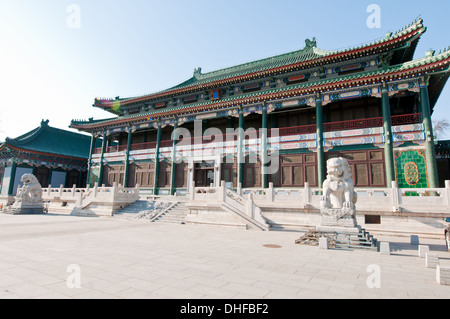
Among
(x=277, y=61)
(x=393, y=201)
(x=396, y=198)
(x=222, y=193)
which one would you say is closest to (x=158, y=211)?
(x=222, y=193)

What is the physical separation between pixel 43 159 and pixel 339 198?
2971 cm

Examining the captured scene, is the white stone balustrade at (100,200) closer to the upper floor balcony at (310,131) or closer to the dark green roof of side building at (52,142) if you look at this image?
the upper floor balcony at (310,131)

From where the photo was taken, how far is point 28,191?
18.1m

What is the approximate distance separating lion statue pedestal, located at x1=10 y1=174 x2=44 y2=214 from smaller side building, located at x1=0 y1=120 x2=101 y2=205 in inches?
306

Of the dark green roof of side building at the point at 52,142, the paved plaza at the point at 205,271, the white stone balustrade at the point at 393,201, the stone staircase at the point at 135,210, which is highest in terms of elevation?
the dark green roof of side building at the point at 52,142

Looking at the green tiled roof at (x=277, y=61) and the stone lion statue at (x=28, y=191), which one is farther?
the stone lion statue at (x=28, y=191)

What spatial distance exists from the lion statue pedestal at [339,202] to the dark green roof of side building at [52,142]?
2843cm

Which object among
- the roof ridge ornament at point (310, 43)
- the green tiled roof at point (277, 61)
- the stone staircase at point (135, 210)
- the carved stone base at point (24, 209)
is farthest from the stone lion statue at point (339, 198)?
the carved stone base at point (24, 209)

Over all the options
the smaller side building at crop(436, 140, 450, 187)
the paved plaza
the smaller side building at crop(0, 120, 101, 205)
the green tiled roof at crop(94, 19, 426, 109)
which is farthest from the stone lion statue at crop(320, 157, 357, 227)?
the smaller side building at crop(0, 120, 101, 205)

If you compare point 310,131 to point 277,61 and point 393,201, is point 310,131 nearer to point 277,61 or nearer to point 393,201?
point 393,201

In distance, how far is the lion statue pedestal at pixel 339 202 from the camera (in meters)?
8.26

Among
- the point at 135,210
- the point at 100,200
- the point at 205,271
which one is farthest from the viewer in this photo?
the point at 100,200

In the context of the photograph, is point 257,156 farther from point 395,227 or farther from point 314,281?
point 314,281

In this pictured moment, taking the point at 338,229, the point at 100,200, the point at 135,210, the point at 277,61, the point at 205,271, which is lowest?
the point at 205,271
